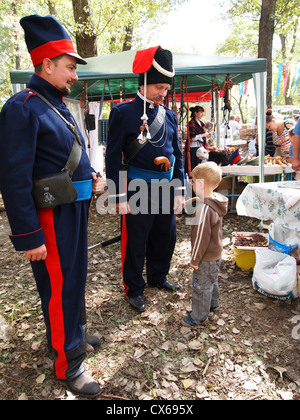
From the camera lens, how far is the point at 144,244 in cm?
265

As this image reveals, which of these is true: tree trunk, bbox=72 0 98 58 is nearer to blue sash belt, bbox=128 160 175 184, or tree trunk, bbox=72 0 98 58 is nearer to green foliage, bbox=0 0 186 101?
green foliage, bbox=0 0 186 101

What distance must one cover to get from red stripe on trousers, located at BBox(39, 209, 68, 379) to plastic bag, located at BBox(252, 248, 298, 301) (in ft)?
6.25

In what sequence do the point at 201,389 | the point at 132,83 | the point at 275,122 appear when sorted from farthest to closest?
the point at 132,83
the point at 275,122
the point at 201,389

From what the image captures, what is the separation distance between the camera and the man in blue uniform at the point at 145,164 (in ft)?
7.70

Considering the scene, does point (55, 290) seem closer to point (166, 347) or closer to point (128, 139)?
point (166, 347)

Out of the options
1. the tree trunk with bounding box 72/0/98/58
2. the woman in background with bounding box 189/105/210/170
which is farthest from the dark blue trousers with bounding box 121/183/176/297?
the tree trunk with bounding box 72/0/98/58

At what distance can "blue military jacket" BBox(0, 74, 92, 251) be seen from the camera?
57.3 inches

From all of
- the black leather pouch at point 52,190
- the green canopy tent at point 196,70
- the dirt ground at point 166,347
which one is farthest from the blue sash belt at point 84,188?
the green canopy tent at point 196,70

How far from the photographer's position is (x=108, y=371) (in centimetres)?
211

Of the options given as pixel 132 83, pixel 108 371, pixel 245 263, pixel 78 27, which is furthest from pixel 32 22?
pixel 78 27

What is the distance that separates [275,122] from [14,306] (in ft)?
19.1

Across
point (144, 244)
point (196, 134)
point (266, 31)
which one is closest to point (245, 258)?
point (144, 244)

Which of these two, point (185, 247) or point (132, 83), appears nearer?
point (185, 247)

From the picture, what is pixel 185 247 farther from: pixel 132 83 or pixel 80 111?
pixel 132 83
